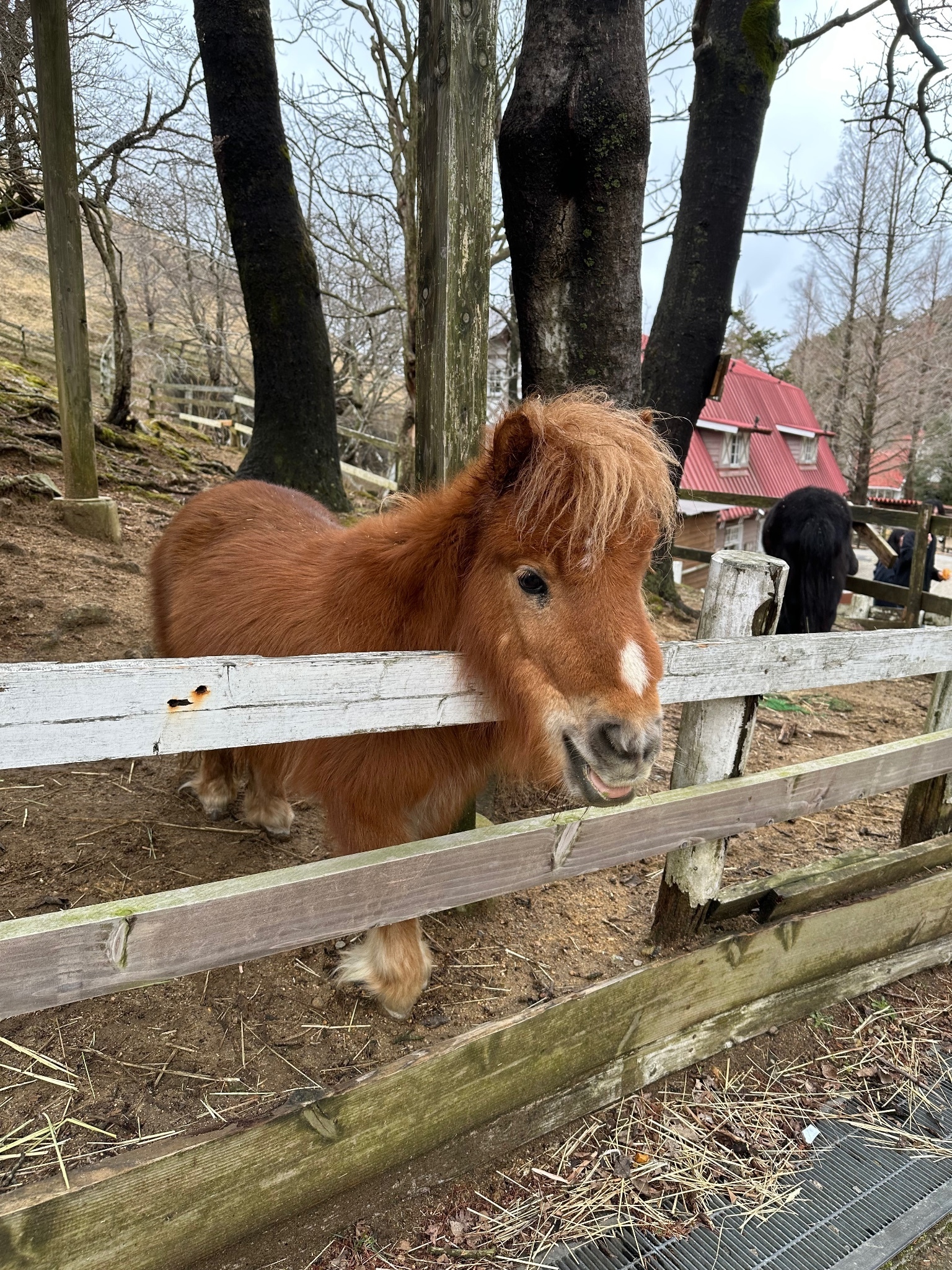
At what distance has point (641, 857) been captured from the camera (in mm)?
2330

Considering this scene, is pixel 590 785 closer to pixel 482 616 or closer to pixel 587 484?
pixel 482 616

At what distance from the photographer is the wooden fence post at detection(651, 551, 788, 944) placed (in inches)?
89.7

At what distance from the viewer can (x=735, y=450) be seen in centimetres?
2973

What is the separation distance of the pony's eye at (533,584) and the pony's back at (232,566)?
41.4 inches

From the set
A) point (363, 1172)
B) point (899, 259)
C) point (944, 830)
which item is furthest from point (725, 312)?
point (899, 259)

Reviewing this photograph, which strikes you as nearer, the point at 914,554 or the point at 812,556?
the point at 812,556

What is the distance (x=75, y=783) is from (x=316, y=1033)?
6.88 feet

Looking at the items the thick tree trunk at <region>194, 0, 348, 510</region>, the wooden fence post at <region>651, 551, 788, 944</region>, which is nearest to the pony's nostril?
the wooden fence post at <region>651, 551, 788, 944</region>

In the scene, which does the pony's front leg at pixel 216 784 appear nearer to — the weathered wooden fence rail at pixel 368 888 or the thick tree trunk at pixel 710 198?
the weathered wooden fence rail at pixel 368 888

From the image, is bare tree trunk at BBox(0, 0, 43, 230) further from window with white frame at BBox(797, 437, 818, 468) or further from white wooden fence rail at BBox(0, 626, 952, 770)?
window with white frame at BBox(797, 437, 818, 468)

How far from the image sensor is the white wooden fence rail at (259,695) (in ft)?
4.32

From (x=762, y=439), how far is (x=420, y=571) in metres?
33.3

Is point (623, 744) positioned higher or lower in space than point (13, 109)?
lower

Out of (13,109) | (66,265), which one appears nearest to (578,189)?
(66,265)
